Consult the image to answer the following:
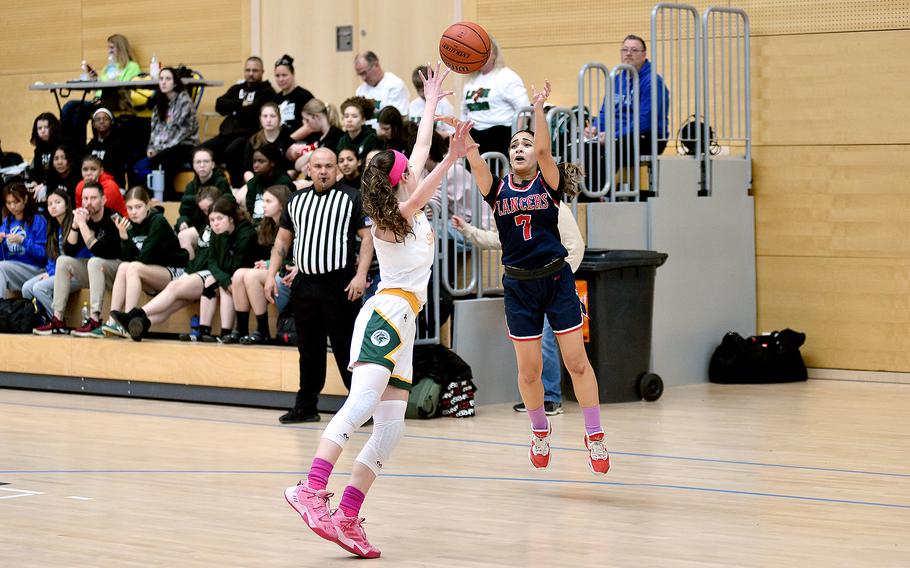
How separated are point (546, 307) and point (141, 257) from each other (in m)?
4.99

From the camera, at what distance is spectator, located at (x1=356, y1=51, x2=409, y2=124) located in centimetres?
1206

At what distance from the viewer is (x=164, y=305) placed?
10.3 m

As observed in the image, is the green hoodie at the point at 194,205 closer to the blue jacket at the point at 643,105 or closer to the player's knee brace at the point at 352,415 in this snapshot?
the blue jacket at the point at 643,105

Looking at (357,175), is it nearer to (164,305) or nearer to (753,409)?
(164,305)

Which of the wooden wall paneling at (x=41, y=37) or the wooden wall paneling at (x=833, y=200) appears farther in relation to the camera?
the wooden wall paneling at (x=41, y=37)

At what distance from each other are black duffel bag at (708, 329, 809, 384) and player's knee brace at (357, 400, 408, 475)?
6.03 metres

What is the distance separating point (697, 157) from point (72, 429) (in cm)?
547

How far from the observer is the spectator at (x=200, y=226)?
10.6 m

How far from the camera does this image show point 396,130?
959 cm

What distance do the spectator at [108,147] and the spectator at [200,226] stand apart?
241 centimetres

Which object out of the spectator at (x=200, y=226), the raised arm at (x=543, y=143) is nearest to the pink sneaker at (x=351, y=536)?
the raised arm at (x=543, y=143)

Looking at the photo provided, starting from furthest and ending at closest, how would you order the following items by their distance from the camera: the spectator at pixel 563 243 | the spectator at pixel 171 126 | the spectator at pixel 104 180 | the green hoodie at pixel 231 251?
the spectator at pixel 171 126
the spectator at pixel 104 180
the green hoodie at pixel 231 251
the spectator at pixel 563 243

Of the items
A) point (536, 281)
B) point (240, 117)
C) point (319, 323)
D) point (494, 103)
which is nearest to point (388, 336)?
point (536, 281)

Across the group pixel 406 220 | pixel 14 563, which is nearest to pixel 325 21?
pixel 406 220
